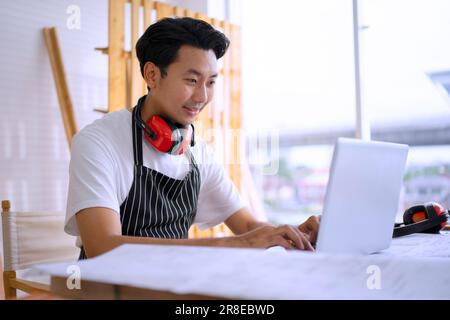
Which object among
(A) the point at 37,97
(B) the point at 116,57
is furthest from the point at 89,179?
(A) the point at 37,97

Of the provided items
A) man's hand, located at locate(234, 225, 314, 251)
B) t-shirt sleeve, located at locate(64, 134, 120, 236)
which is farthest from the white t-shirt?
man's hand, located at locate(234, 225, 314, 251)

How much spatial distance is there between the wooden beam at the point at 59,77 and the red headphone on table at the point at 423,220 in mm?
2151

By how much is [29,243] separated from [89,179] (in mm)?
636

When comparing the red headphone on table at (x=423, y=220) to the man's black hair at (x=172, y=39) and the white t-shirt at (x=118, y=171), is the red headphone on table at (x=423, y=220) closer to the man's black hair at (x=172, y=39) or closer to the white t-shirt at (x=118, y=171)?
the white t-shirt at (x=118, y=171)

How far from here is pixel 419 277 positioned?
62 cm

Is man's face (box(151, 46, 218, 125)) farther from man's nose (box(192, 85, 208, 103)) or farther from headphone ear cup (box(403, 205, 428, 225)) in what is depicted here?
headphone ear cup (box(403, 205, 428, 225))

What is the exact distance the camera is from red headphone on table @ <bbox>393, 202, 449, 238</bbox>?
1488mm

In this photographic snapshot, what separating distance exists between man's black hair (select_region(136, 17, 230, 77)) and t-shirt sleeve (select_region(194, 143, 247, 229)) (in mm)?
365

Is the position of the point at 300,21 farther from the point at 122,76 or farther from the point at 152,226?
the point at 152,226

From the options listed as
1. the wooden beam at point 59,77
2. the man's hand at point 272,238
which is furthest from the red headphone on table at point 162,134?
the wooden beam at point 59,77

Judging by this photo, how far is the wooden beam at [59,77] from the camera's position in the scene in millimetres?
3021

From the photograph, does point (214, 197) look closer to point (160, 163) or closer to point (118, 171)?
point (160, 163)

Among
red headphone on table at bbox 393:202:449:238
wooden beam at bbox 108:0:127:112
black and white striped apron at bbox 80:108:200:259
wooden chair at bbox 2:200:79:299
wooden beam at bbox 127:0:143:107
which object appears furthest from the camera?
wooden beam at bbox 127:0:143:107
